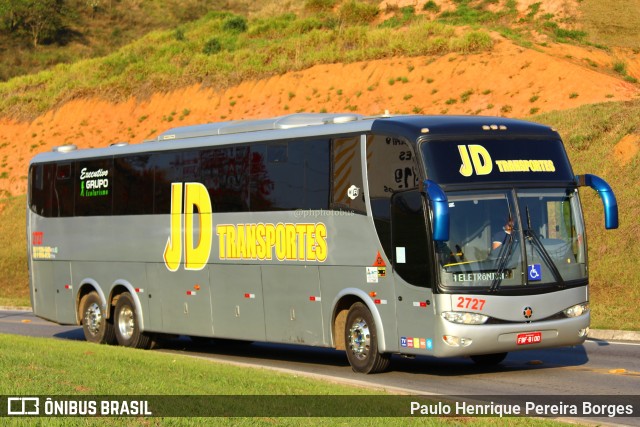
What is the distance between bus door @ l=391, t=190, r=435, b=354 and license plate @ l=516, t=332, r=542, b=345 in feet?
3.85

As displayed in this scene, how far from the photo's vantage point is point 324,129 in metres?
17.0

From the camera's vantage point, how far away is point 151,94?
6312 centimetres

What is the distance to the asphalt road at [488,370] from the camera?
1405 centimetres

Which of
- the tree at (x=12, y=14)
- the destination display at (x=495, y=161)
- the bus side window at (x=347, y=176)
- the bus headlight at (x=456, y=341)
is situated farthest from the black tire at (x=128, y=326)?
the tree at (x=12, y=14)

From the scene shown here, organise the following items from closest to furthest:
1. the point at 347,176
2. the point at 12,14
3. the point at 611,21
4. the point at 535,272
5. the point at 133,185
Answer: the point at 535,272
the point at 347,176
the point at 133,185
the point at 611,21
the point at 12,14

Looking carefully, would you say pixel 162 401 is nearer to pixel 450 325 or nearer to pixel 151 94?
pixel 450 325

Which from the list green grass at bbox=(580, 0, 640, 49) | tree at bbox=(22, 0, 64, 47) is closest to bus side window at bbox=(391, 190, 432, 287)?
green grass at bbox=(580, 0, 640, 49)

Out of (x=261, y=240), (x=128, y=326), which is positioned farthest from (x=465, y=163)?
(x=128, y=326)

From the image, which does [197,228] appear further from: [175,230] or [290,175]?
[290,175]

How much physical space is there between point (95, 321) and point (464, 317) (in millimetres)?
10158

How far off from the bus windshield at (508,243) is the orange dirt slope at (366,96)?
96.8 feet

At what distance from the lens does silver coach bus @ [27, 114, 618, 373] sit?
48.6 ft

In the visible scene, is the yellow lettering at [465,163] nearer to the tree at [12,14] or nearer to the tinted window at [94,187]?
the tinted window at [94,187]

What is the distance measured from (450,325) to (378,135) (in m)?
3.05
